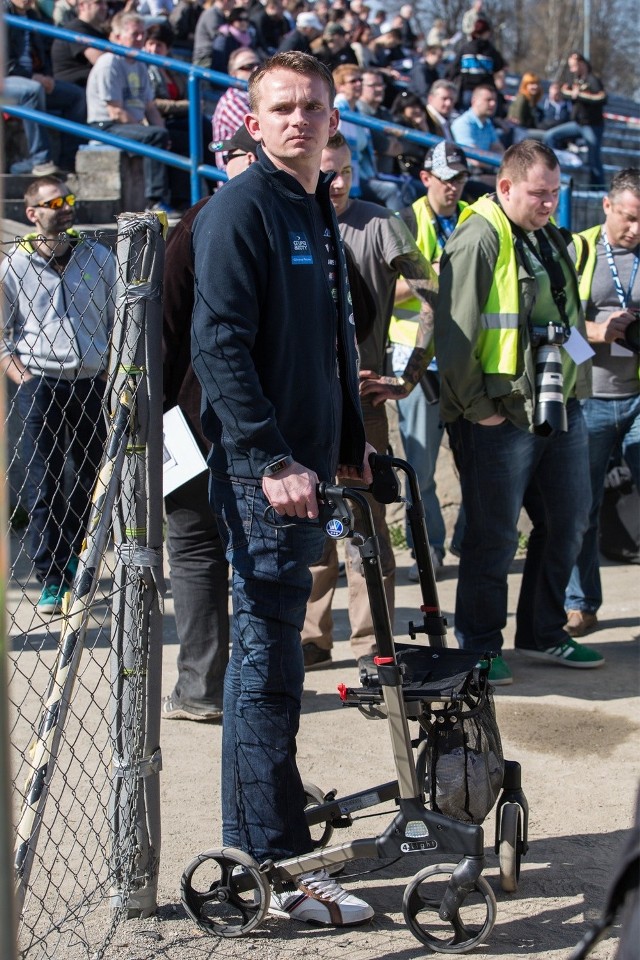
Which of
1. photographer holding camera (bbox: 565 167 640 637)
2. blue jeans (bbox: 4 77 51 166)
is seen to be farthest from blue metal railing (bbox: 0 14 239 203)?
photographer holding camera (bbox: 565 167 640 637)

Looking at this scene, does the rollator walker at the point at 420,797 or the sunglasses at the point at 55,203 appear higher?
the sunglasses at the point at 55,203

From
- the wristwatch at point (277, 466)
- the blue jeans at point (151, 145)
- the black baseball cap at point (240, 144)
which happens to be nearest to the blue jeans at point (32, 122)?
the blue jeans at point (151, 145)

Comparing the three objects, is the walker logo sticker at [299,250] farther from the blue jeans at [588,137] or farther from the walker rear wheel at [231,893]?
the blue jeans at [588,137]

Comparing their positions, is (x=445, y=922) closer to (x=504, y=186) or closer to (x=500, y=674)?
(x=500, y=674)

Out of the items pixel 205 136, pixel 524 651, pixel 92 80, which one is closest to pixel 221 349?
pixel 524 651

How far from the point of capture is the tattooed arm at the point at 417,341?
4816mm

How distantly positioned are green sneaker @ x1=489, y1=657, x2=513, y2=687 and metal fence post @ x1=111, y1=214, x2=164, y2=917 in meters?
2.18

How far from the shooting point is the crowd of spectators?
9.25 meters

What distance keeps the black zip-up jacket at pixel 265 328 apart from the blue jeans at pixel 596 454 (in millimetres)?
2792

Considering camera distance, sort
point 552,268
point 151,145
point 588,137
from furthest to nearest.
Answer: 1. point 588,137
2. point 151,145
3. point 552,268

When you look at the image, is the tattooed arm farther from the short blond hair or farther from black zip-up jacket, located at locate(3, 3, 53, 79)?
black zip-up jacket, located at locate(3, 3, 53, 79)

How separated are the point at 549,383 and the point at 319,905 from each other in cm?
234

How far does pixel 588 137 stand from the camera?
14.8 meters

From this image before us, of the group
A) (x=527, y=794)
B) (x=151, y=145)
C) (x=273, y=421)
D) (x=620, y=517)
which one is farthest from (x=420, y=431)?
(x=151, y=145)
